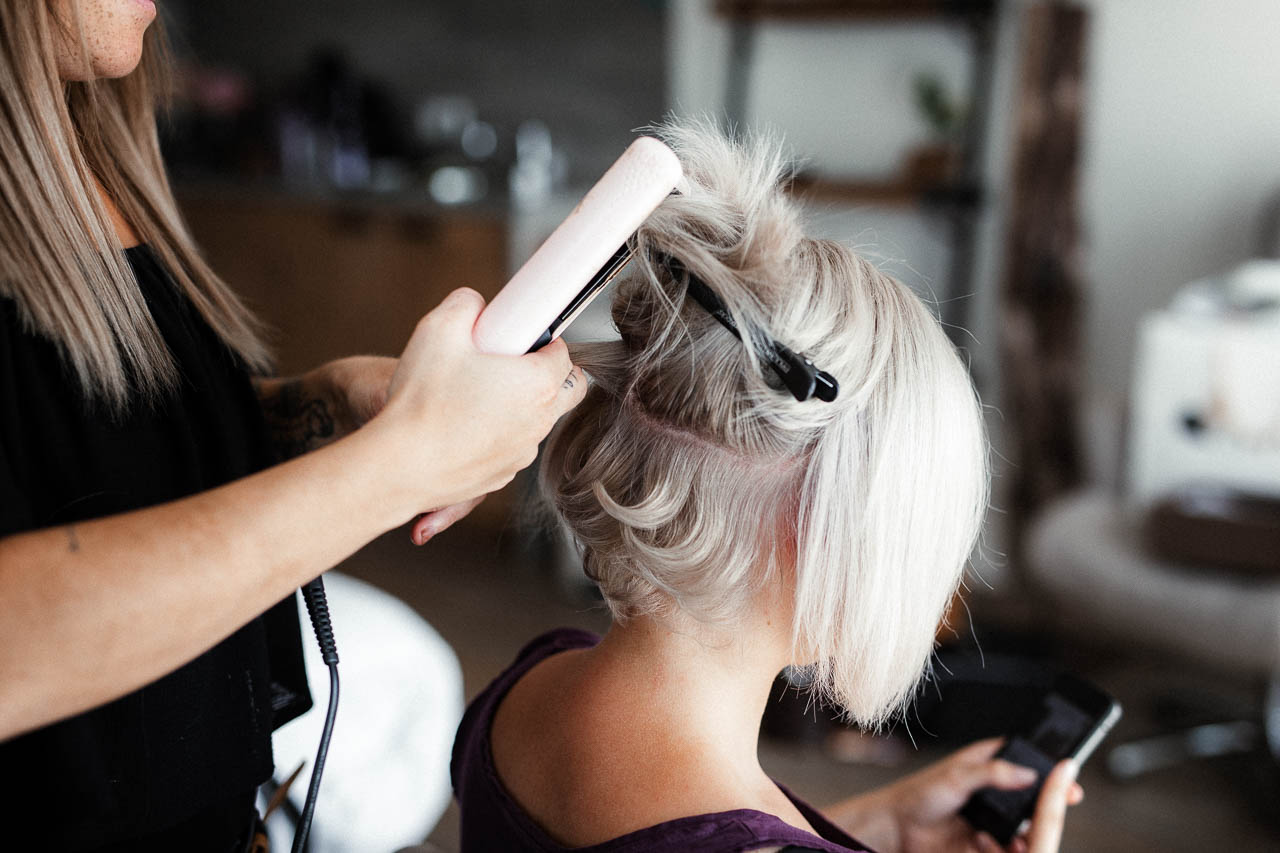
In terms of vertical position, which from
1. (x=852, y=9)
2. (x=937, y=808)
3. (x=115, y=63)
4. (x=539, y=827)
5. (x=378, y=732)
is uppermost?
(x=852, y=9)

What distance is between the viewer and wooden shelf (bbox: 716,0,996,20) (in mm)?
2717

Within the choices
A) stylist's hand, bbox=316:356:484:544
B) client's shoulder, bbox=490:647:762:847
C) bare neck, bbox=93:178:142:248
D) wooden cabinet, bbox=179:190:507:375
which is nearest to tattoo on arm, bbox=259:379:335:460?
stylist's hand, bbox=316:356:484:544

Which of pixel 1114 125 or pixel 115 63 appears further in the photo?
pixel 1114 125

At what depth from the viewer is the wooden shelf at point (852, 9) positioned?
272 centimetres

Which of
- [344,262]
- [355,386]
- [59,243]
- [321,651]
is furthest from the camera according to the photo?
[344,262]

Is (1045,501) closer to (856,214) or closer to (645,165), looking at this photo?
(856,214)

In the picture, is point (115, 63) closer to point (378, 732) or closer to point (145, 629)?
point (145, 629)

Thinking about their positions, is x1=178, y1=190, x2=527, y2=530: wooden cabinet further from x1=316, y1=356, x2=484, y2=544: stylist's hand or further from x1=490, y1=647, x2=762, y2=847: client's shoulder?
x1=490, y1=647, x2=762, y2=847: client's shoulder

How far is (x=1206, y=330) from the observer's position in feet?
6.97

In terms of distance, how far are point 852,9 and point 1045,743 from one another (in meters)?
2.30

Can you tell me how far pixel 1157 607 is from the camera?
1.93m

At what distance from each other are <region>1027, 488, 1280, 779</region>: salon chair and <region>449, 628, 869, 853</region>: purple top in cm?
127

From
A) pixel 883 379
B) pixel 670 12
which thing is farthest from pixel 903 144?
pixel 883 379

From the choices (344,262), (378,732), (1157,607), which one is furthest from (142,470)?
(344,262)
